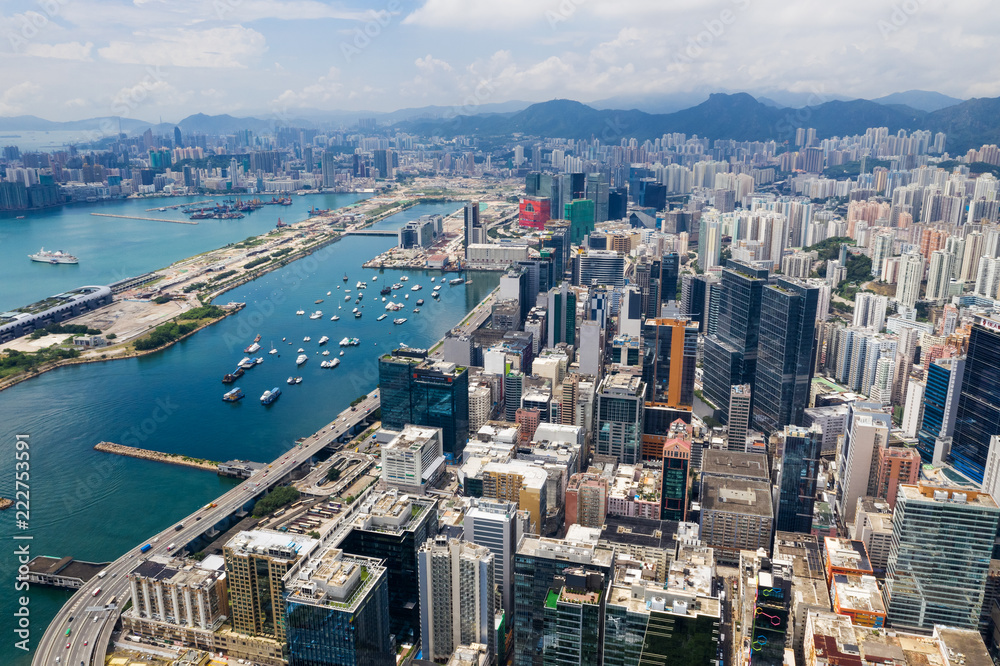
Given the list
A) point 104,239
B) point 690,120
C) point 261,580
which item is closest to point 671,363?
point 261,580

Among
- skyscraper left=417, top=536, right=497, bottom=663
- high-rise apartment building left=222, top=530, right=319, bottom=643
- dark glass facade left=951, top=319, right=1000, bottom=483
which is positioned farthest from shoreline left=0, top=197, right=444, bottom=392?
dark glass facade left=951, top=319, right=1000, bottom=483

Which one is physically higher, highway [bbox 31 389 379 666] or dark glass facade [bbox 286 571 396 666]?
dark glass facade [bbox 286 571 396 666]

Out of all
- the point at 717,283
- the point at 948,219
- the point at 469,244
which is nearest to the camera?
the point at 717,283

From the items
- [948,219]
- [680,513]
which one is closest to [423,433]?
[680,513]

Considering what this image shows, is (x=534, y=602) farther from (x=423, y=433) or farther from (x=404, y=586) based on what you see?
(x=423, y=433)

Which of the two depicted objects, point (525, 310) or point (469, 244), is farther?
point (469, 244)

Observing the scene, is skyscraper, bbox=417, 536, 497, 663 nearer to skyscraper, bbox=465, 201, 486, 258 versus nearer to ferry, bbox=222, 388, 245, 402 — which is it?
ferry, bbox=222, 388, 245, 402

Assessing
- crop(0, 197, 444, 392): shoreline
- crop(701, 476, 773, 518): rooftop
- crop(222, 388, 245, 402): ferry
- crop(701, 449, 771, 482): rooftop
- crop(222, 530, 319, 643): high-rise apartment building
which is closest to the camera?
crop(222, 530, 319, 643): high-rise apartment building

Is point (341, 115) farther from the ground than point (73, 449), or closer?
farther from the ground
